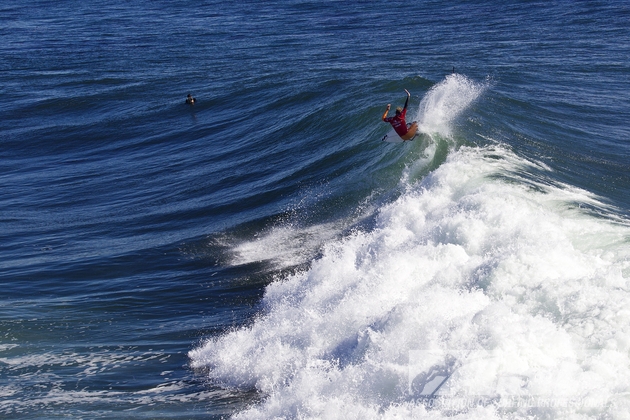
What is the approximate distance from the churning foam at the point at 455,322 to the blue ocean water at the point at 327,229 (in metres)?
0.04

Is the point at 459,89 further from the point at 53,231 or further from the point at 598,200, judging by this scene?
the point at 53,231

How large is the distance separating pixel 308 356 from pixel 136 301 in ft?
19.8

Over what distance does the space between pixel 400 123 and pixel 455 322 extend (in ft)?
33.6

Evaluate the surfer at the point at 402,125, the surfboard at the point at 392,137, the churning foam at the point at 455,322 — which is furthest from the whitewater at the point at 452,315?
the surfboard at the point at 392,137

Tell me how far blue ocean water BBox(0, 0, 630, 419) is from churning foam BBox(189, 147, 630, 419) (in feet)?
0.14

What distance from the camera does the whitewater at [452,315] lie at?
9.33 m

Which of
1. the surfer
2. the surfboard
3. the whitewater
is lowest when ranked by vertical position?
the whitewater

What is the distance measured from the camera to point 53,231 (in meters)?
22.1

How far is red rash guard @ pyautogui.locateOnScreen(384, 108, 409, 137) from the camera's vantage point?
64.8 feet

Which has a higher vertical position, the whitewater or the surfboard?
the surfboard

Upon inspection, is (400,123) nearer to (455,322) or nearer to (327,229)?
(327,229)

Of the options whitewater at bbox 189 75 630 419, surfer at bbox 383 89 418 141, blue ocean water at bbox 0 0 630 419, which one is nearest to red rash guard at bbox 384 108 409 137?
surfer at bbox 383 89 418 141

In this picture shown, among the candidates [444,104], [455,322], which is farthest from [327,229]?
[455,322]

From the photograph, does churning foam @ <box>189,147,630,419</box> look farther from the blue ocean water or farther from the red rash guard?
the red rash guard
